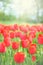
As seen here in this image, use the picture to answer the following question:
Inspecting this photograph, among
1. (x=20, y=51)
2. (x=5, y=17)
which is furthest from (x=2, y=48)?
(x=5, y=17)

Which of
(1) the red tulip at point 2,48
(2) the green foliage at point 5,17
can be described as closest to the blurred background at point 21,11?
(2) the green foliage at point 5,17

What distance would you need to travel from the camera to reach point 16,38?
1359 millimetres

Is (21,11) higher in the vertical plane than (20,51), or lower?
lower

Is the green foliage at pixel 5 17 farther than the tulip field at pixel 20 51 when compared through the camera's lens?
Yes

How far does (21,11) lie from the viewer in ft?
19.2

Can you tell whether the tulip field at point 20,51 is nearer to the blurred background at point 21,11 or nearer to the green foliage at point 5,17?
the blurred background at point 21,11

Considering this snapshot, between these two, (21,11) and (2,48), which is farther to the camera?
(21,11)

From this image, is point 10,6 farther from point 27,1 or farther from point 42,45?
point 42,45

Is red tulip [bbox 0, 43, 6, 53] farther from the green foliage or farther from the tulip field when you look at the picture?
the green foliage

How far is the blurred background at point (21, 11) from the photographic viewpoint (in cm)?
547

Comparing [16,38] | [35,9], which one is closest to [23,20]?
[35,9]

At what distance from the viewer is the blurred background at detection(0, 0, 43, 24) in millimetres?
5473

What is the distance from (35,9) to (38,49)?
4333 mm

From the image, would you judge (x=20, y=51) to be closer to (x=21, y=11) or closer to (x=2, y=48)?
(x=2, y=48)
